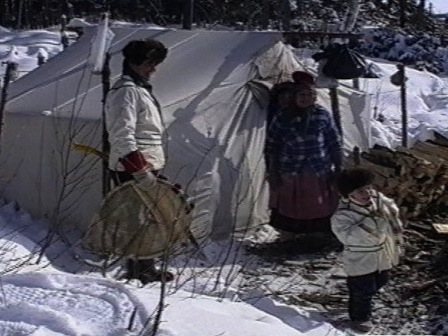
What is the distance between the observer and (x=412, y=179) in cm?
798

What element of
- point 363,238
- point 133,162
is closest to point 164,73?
point 133,162

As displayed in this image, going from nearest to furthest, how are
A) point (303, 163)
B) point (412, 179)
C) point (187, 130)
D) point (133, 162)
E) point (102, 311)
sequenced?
1. point (102, 311)
2. point (133, 162)
3. point (303, 163)
4. point (187, 130)
5. point (412, 179)

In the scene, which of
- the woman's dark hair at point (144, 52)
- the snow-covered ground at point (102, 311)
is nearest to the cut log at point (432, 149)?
the woman's dark hair at point (144, 52)

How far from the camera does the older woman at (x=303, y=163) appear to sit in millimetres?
7422

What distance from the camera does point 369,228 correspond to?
5.70 metres

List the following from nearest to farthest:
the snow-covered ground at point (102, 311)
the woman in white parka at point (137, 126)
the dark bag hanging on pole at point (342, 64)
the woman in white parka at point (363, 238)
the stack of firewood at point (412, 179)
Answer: the snow-covered ground at point (102, 311)
the woman in white parka at point (363, 238)
the woman in white parka at point (137, 126)
the stack of firewood at point (412, 179)
the dark bag hanging on pole at point (342, 64)

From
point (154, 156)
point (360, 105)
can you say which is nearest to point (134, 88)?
point (154, 156)

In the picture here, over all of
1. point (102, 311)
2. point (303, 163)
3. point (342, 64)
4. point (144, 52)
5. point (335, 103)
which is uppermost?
point (144, 52)

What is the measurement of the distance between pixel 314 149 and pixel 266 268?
969mm

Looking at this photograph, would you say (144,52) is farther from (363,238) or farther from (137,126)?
(363,238)

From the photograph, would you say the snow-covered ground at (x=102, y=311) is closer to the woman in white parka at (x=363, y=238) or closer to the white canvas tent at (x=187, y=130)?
the woman in white parka at (x=363, y=238)

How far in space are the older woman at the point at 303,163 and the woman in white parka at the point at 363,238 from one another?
1.66 metres

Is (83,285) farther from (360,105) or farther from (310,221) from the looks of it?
(360,105)

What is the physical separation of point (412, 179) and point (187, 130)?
5.95ft
